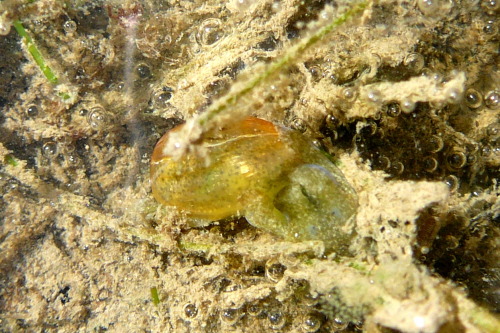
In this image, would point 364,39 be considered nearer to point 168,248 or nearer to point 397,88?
point 397,88

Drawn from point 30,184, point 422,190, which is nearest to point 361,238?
Answer: point 422,190

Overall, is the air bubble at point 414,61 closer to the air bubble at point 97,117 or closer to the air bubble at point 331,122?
the air bubble at point 331,122

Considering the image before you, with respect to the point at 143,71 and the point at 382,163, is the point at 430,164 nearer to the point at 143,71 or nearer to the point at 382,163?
the point at 382,163

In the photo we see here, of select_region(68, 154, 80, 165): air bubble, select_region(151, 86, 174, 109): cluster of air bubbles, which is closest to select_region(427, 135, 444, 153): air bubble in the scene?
select_region(151, 86, 174, 109): cluster of air bubbles

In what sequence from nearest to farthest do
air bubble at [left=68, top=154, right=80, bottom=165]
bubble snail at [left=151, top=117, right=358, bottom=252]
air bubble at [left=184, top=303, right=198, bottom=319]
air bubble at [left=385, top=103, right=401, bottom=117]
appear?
bubble snail at [left=151, top=117, right=358, bottom=252] → air bubble at [left=385, top=103, right=401, bottom=117] → air bubble at [left=184, top=303, right=198, bottom=319] → air bubble at [left=68, top=154, right=80, bottom=165]

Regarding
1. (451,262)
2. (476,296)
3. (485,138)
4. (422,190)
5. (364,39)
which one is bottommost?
(476,296)

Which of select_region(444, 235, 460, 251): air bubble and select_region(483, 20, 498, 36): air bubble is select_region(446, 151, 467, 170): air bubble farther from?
select_region(483, 20, 498, 36): air bubble
